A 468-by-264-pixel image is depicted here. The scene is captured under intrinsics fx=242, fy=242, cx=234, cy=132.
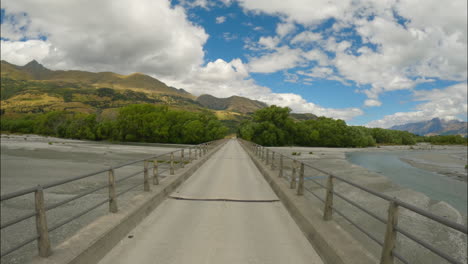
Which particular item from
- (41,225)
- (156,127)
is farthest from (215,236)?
(156,127)

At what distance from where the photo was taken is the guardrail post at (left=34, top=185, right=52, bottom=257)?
9.72 feet

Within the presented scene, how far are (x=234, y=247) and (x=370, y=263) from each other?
6.71ft

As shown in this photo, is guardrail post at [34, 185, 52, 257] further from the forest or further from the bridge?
Result: the forest

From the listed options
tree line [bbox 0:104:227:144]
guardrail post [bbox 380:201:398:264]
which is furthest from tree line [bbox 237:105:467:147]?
guardrail post [bbox 380:201:398:264]

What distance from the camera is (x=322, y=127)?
90.9 meters

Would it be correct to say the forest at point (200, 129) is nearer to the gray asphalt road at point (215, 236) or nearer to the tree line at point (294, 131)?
the tree line at point (294, 131)

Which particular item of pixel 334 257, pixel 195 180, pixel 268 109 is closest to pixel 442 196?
pixel 195 180

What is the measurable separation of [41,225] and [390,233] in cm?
427

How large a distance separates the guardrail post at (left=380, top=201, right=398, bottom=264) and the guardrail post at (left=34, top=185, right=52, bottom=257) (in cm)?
413

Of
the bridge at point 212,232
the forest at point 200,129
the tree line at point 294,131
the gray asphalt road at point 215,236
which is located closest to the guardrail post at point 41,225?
the bridge at point 212,232

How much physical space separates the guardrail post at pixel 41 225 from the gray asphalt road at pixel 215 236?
0.77m

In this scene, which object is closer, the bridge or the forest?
the bridge

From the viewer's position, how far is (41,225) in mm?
3049

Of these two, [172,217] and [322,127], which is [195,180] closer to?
[172,217]
